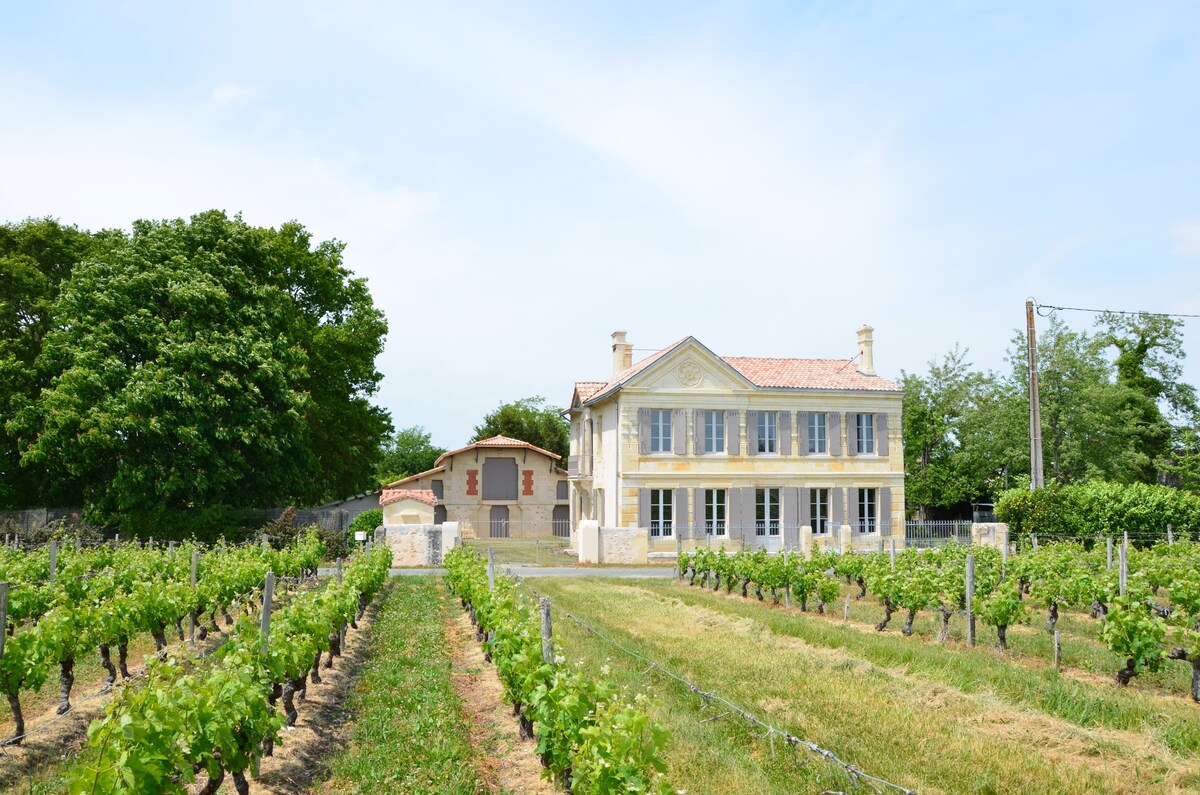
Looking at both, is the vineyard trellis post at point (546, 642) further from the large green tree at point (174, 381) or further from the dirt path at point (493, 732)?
the large green tree at point (174, 381)

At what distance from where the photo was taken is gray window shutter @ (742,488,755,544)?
30703mm

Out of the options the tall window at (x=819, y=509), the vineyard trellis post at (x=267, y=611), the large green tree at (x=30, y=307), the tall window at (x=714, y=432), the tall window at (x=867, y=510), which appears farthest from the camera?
the tall window at (x=867, y=510)

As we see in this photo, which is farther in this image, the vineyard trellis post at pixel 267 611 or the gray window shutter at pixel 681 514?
the gray window shutter at pixel 681 514

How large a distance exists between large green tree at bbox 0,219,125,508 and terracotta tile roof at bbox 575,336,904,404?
60.5 ft

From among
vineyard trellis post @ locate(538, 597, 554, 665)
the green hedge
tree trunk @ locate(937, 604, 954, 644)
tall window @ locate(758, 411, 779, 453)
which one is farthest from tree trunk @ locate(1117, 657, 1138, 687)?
tall window @ locate(758, 411, 779, 453)

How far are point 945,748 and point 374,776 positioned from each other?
15.9ft

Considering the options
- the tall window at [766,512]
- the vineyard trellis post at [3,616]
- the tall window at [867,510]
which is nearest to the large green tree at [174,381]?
the tall window at [766,512]

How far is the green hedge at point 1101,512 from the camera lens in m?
28.3

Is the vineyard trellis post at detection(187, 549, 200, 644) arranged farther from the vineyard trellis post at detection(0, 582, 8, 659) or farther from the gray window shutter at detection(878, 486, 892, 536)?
the gray window shutter at detection(878, 486, 892, 536)

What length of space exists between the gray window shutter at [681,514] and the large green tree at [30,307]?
20734mm

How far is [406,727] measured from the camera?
8.95m

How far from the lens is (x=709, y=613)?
16.5 metres

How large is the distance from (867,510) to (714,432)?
21.0 ft

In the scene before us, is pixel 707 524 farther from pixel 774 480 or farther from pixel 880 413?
pixel 880 413
